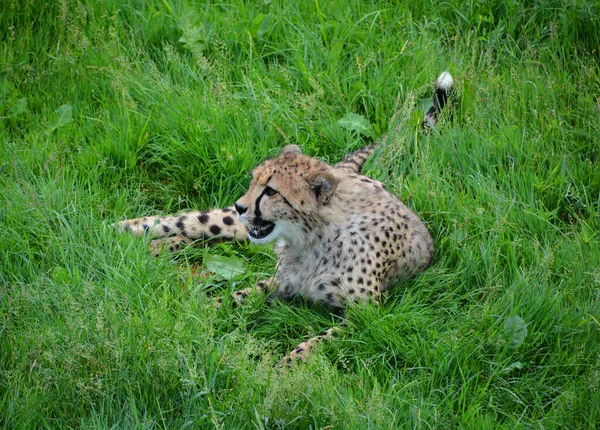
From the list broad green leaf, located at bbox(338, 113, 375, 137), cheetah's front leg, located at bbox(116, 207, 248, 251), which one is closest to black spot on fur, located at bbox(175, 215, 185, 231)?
cheetah's front leg, located at bbox(116, 207, 248, 251)

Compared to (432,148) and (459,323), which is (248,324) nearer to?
(459,323)

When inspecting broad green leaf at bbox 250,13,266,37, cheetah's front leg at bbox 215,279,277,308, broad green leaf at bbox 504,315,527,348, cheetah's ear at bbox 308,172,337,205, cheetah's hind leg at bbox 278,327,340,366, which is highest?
broad green leaf at bbox 250,13,266,37

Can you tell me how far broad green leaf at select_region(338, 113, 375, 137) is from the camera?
16.5ft

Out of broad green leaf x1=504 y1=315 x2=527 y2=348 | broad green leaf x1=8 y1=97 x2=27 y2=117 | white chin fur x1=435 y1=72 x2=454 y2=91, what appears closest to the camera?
broad green leaf x1=504 y1=315 x2=527 y2=348

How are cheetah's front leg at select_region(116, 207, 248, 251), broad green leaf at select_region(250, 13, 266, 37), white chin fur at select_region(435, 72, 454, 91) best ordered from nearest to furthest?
cheetah's front leg at select_region(116, 207, 248, 251)
white chin fur at select_region(435, 72, 454, 91)
broad green leaf at select_region(250, 13, 266, 37)

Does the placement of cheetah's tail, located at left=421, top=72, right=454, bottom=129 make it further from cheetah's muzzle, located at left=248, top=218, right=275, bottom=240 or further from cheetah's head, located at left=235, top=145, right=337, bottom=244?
cheetah's muzzle, located at left=248, top=218, right=275, bottom=240

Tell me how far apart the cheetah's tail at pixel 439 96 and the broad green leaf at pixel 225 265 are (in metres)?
1.34

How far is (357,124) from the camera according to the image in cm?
504

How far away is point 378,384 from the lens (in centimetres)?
340

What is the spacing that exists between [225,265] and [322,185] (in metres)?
0.68

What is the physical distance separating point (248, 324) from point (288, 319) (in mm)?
183

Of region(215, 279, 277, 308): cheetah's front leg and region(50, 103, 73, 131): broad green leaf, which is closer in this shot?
region(215, 279, 277, 308): cheetah's front leg

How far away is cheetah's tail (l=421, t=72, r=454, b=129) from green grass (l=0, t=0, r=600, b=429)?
0.10 meters

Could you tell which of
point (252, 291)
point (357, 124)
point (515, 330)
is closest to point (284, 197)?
point (252, 291)
